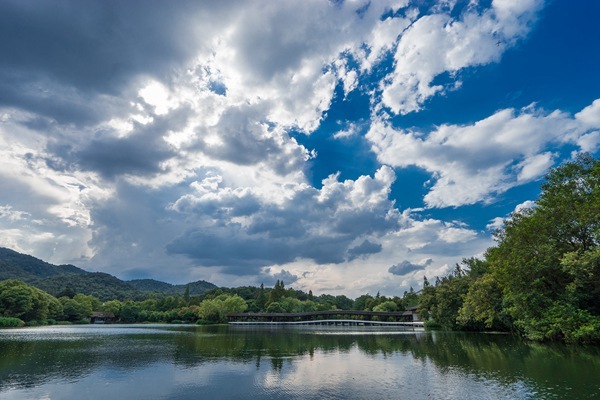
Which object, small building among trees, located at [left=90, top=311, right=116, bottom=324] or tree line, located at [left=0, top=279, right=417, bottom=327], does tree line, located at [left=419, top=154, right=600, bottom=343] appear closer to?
tree line, located at [left=0, top=279, right=417, bottom=327]

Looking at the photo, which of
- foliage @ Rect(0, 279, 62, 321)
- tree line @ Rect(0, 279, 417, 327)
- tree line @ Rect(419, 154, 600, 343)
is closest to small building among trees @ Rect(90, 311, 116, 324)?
tree line @ Rect(0, 279, 417, 327)

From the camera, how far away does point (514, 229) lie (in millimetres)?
39688

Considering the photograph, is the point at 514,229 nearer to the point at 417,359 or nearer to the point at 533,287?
the point at 533,287

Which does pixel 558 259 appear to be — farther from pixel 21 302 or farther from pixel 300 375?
pixel 21 302

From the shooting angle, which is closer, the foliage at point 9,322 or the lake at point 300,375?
the lake at point 300,375

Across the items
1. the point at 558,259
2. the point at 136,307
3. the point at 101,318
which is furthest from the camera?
the point at 136,307

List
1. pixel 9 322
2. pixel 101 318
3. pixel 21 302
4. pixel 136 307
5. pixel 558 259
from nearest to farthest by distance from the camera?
pixel 558 259, pixel 9 322, pixel 21 302, pixel 101 318, pixel 136 307

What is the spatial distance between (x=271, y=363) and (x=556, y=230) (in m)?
31.9

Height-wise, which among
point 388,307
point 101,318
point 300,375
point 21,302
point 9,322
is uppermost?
point 21,302

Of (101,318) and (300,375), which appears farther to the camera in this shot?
(101,318)

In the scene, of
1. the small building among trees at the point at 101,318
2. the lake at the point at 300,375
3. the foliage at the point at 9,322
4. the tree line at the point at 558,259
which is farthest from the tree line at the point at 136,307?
the tree line at the point at 558,259

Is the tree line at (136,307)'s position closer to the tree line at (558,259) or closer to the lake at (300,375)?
the lake at (300,375)

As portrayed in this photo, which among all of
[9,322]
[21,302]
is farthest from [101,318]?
[9,322]

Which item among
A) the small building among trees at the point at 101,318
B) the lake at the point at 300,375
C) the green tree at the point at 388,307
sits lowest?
the lake at the point at 300,375
